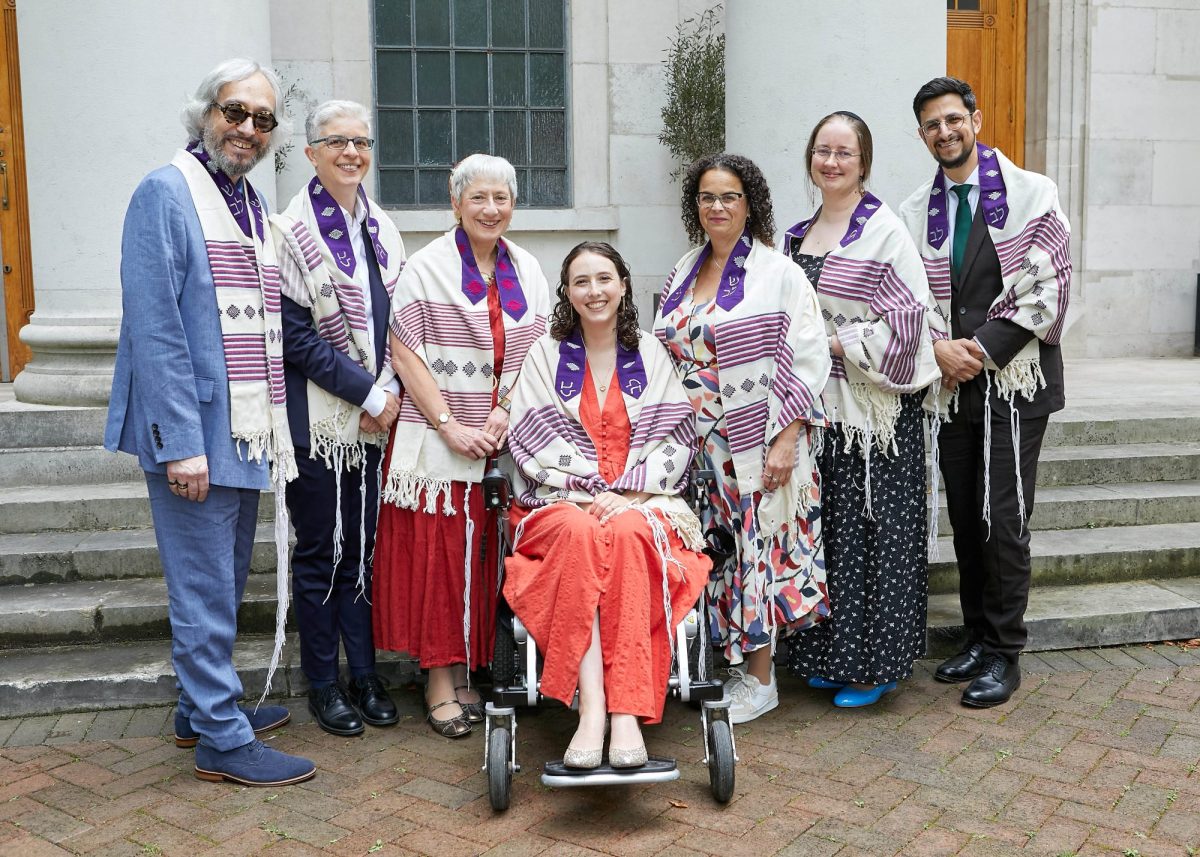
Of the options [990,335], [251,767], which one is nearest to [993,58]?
[990,335]

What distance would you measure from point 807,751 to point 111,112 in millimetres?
4275

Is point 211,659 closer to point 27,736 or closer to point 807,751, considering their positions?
point 27,736

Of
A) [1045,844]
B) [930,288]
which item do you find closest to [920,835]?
[1045,844]

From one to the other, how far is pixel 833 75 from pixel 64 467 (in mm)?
A: 4120

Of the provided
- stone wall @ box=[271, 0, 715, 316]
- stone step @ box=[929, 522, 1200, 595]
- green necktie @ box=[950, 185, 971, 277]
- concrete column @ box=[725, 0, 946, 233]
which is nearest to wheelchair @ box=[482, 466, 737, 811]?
green necktie @ box=[950, 185, 971, 277]

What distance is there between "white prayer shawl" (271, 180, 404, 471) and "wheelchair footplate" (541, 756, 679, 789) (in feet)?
4.38

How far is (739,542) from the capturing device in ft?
13.0

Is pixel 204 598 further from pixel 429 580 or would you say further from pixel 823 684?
pixel 823 684

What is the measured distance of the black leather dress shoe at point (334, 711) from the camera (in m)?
3.88

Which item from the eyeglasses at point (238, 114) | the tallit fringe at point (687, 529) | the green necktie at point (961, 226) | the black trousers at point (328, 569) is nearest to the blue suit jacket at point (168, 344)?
the eyeglasses at point (238, 114)

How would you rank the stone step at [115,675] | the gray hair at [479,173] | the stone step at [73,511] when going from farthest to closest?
the stone step at [73,511], the stone step at [115,675], the gray hair at [479,173]

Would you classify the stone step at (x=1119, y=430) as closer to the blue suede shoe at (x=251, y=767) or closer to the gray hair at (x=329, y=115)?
the gray hair at (x=329, y=115)

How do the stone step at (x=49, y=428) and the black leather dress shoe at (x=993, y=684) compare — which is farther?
the stone step at (x=49, y=428)

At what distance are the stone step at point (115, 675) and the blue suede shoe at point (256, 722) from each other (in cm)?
19
